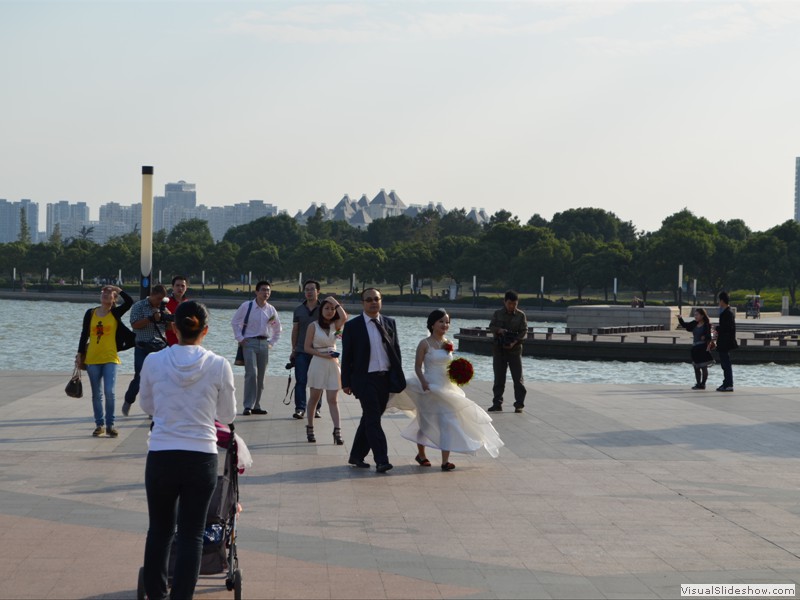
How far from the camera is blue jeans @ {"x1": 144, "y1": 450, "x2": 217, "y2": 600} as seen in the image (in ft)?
18.8

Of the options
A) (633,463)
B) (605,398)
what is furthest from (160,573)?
(605,398)

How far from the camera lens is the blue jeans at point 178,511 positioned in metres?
5.73

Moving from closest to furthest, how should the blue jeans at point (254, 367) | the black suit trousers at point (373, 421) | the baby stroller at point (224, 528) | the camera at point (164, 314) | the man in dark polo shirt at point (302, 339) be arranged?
the baby stroller at point (224, 528) < the black suit trousers at point (373, 421) < the camera at point (164, 314) < the man in dark polo shirt at point (302, 339) < the blue jeans at point (254, 367)

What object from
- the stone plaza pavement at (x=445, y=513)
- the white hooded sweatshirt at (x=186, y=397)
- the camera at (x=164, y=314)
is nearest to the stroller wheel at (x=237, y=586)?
the stone plaza pavement at (x=445, y=513)

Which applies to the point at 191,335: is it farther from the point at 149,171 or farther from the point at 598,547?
the point at 149,171

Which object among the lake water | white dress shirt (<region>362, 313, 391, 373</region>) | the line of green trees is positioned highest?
the line of green trees

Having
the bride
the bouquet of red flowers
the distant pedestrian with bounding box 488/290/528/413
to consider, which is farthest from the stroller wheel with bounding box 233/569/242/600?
the distant pedestrian with bounding box 488/290/528/413

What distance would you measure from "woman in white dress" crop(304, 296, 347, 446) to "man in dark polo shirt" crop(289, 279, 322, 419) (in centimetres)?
147

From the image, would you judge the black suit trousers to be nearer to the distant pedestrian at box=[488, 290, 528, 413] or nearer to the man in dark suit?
the man in dark suit

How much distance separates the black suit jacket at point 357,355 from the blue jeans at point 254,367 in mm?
4339

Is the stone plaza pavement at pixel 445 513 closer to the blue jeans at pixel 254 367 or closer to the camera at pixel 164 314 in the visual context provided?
the blue jeans at pixel 254 367

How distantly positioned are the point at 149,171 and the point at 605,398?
321 inches

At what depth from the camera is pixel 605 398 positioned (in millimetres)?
18484

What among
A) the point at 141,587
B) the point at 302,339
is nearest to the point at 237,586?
the point at 141,587
